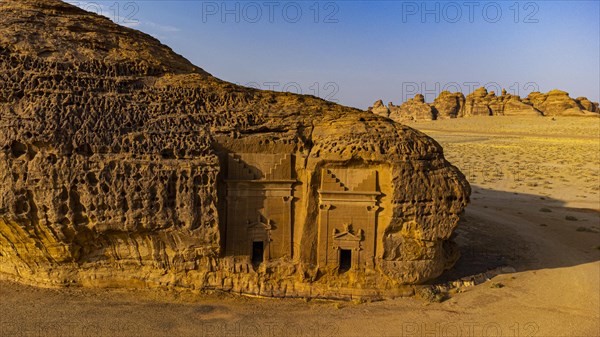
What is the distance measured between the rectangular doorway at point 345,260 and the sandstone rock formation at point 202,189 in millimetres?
46

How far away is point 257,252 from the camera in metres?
12.8

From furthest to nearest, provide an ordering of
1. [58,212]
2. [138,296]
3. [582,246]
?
[582,246] < [138,296] < [58,212]

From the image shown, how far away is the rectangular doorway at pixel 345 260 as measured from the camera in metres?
12.4

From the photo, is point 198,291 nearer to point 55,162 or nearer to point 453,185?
point 55,162

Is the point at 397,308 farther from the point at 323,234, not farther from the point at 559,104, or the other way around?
the point at 559,104

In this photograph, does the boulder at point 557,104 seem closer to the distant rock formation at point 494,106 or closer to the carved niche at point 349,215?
the distant rock formation at point 494,106

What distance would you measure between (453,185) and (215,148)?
7631 mm

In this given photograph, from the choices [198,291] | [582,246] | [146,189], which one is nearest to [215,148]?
[146,189]

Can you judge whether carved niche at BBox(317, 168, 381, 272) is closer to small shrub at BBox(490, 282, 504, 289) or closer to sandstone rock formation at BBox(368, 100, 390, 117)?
small shrub at BBox(490, 282, 504, 289)

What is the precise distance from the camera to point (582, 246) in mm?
17000

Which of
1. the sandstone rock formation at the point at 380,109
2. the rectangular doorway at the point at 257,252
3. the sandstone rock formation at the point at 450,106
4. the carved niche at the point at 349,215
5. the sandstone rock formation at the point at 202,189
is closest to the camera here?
the sandstone rock formation at the point at 202,189

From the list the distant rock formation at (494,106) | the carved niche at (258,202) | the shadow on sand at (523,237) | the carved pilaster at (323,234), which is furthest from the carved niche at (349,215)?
the distant rock formation at (494,106)

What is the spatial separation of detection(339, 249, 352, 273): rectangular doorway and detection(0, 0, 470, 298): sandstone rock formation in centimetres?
5

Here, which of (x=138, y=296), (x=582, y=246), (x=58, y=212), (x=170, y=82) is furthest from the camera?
(x=582, y=246)
